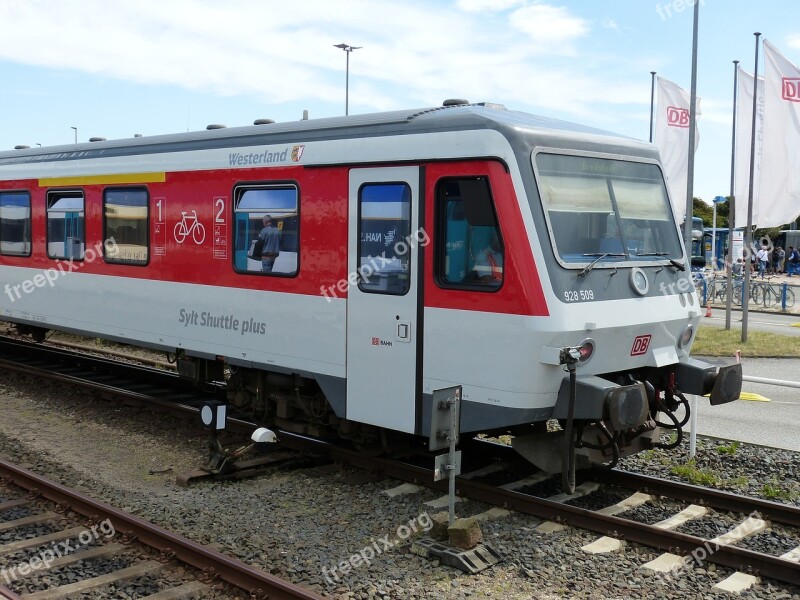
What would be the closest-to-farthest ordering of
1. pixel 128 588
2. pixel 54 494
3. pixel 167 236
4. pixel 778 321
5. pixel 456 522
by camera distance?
1. pixel 128 588
2. pixel 456 522
3. pixel 54 494
4. pixel 167 236
5. pixel 778 321

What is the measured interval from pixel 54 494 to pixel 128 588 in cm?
205

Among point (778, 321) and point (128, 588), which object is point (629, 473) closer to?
point (128, 588)

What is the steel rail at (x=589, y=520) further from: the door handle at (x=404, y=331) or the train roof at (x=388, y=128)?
the train roof at (x=388, y=128)

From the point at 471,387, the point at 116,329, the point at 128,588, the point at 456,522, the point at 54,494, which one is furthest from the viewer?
the point at 116,329

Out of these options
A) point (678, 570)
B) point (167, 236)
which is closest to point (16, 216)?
point (167, 236)

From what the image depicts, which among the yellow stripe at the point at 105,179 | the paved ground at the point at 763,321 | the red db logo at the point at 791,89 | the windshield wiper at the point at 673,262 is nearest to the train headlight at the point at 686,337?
the windshield wiper at the point at 673,262

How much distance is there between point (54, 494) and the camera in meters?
7.35

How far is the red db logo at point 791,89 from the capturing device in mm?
15711

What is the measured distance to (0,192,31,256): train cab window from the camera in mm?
11953

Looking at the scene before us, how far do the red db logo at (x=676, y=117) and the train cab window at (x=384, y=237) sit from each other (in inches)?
575

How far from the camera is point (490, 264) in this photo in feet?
21.7

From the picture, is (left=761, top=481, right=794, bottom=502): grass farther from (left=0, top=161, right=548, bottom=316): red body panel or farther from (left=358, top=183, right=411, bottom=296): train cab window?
(left=358, top=183, right=411, bottom=296): train cab window

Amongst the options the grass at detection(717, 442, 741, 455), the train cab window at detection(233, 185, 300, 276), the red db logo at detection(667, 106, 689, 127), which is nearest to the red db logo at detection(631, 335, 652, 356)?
the grass at detection(717, 442, 741, 455)

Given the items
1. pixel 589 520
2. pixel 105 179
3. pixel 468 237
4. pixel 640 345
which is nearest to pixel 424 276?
pixel 468 237
